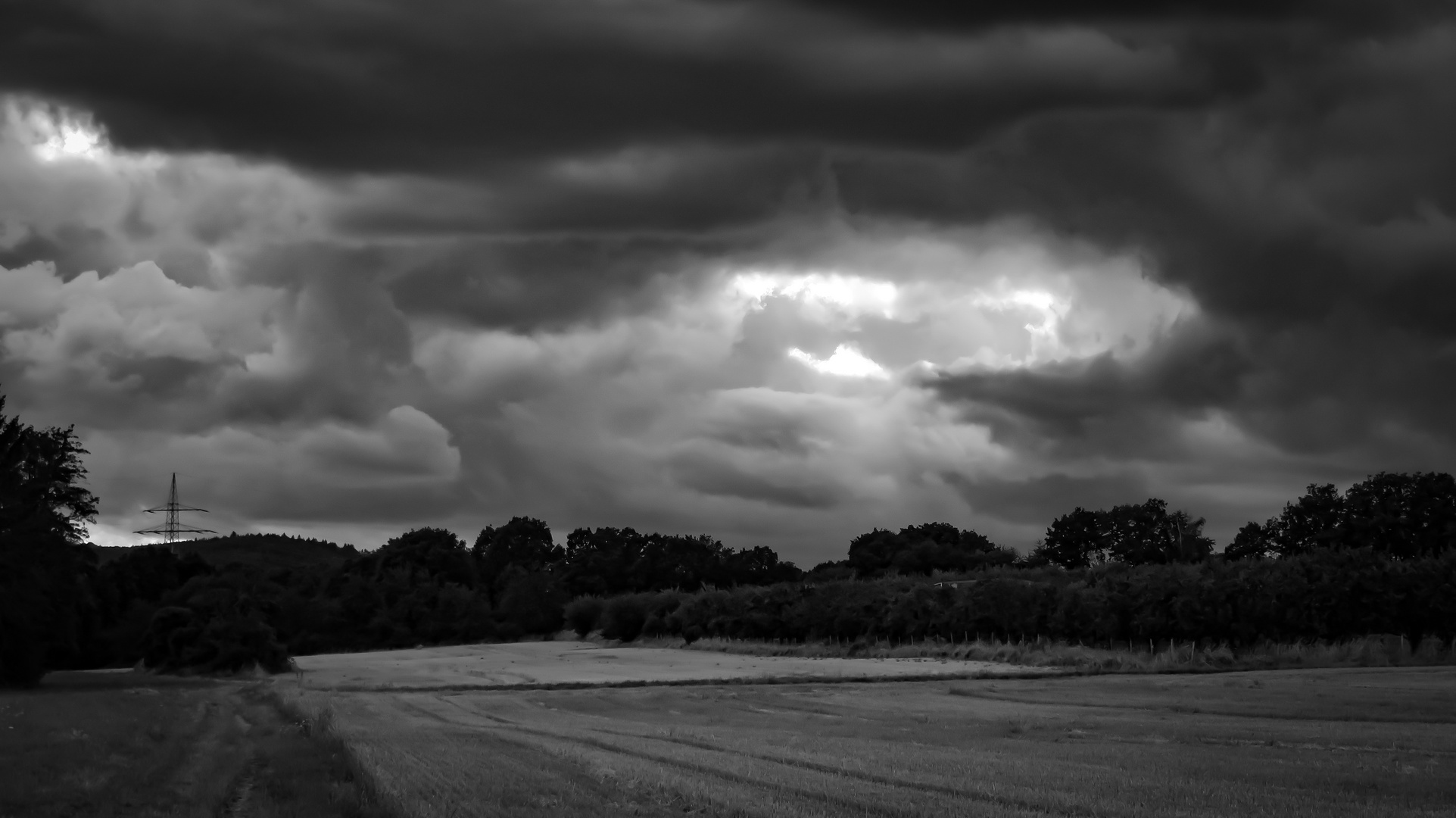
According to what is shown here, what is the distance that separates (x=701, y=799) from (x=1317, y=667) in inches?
2085

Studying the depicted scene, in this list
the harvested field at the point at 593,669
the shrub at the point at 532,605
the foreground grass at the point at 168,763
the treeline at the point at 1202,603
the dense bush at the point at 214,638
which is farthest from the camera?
the shrub at the point at 532,605

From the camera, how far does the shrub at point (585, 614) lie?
13438 cm

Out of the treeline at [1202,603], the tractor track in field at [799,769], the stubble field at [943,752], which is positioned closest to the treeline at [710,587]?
the treeline at [1202,603]

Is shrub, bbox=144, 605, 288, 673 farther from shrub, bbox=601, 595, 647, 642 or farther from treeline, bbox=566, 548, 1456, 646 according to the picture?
shrub, bbox=601, 595, 647, 642

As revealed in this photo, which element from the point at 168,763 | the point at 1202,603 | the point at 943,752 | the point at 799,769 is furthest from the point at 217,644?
the point at 799,769

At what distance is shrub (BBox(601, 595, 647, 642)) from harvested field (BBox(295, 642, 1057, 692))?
16.9 meters

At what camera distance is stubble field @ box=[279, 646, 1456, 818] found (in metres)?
17.7

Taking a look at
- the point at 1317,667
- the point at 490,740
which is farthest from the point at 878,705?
the point at 1317,667

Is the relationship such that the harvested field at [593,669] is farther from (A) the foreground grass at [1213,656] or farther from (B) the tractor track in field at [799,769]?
(B) the tractor track in field at [799,769]

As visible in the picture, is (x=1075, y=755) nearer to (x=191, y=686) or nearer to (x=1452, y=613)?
(x=1452, y=613)

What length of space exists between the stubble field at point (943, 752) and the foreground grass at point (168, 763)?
1.04 meters

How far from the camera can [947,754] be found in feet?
81.1

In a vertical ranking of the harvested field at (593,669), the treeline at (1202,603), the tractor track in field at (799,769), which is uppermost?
the treeline at (1202,603)

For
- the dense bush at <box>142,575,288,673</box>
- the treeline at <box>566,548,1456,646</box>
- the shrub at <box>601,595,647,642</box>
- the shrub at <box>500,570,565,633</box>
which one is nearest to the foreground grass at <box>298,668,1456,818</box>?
the treeline at <box>566,548,1456,646</box>
